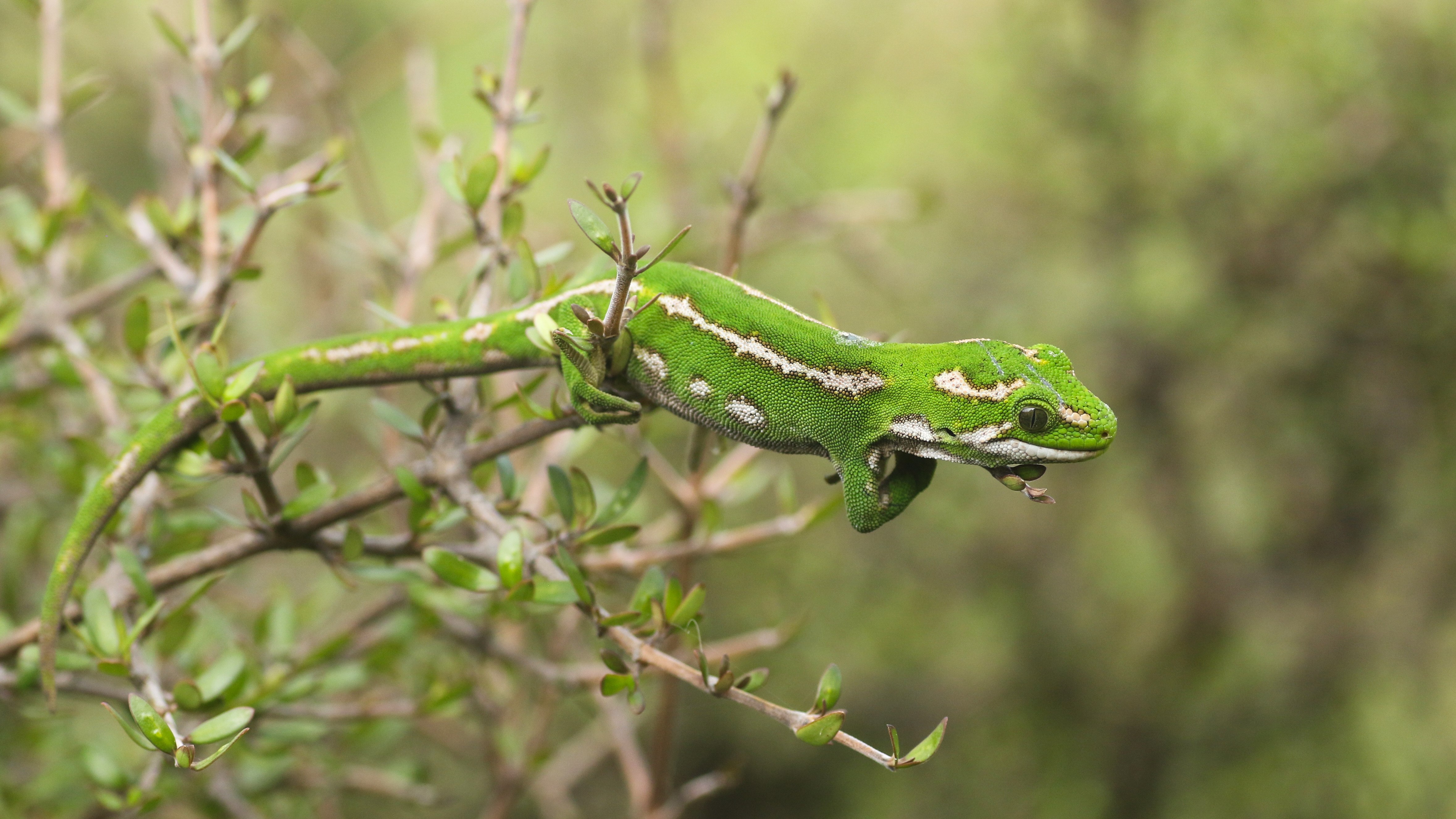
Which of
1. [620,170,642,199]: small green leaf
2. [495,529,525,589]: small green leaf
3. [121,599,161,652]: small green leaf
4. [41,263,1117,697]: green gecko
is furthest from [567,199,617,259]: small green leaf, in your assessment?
[121,599,161,652]: small green leaf

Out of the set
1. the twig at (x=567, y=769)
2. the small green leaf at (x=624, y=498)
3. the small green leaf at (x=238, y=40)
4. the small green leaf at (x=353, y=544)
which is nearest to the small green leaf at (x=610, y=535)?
the small green leaf at (x=624, y=498)

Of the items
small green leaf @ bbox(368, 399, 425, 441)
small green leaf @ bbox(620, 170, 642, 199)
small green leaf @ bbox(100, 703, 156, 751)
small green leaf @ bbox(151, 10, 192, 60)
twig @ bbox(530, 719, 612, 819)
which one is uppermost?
small green leaf @ bbox(151, 10, 192, 60)

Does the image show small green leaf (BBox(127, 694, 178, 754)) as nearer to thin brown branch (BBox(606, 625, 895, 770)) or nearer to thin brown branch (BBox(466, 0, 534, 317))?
thin brown branch (BBox(606, 625, 895, 770))

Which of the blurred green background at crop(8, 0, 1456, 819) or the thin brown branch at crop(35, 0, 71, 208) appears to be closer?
the thin brown branch at crop(35, 0, 71, 208)

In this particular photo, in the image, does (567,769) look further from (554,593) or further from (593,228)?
(593,228)

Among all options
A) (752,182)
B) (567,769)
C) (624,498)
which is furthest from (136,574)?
(567,769)

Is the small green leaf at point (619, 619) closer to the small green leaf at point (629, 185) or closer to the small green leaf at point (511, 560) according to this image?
the small green leaf at point (511, 560)
